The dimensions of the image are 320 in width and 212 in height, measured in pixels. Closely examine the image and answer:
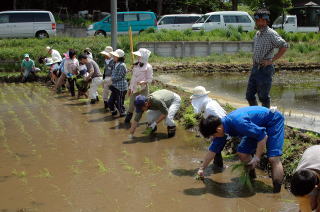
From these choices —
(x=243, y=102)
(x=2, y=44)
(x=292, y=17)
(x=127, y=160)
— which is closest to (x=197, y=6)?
(x=292, y=17)

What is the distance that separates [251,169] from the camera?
5.61 meters

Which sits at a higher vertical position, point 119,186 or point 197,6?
point 197,6

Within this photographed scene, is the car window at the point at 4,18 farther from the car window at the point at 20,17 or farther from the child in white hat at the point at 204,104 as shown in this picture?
the child in white hat at the point at 204,104

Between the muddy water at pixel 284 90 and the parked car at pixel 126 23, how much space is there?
33.1 feet

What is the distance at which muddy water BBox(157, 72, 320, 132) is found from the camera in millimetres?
8946

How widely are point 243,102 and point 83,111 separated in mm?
3654

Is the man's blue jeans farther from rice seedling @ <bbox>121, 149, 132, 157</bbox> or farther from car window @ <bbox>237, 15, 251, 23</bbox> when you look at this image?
car window @ <bbox>237, 15, 251, 23</bbox>

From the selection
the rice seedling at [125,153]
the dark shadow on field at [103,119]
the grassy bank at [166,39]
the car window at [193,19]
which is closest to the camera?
the rice seedling at [125,153]

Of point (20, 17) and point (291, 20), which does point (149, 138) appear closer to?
point (20, 17)

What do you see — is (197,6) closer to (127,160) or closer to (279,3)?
(279,3)

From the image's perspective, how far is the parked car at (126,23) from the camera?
26.3 meters

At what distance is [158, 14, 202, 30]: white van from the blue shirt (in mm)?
22340

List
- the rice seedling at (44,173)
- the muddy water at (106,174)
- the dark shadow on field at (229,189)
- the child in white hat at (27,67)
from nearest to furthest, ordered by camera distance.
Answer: the muddy water at (106,174)
the dark shadow on field at (229,189)
the rice seedling at (44,173)
the child in white hat at (27,67)

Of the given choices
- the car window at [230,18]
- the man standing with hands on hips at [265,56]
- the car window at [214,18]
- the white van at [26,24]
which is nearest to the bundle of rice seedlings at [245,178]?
the man standing with hands on hips at [265,56]
